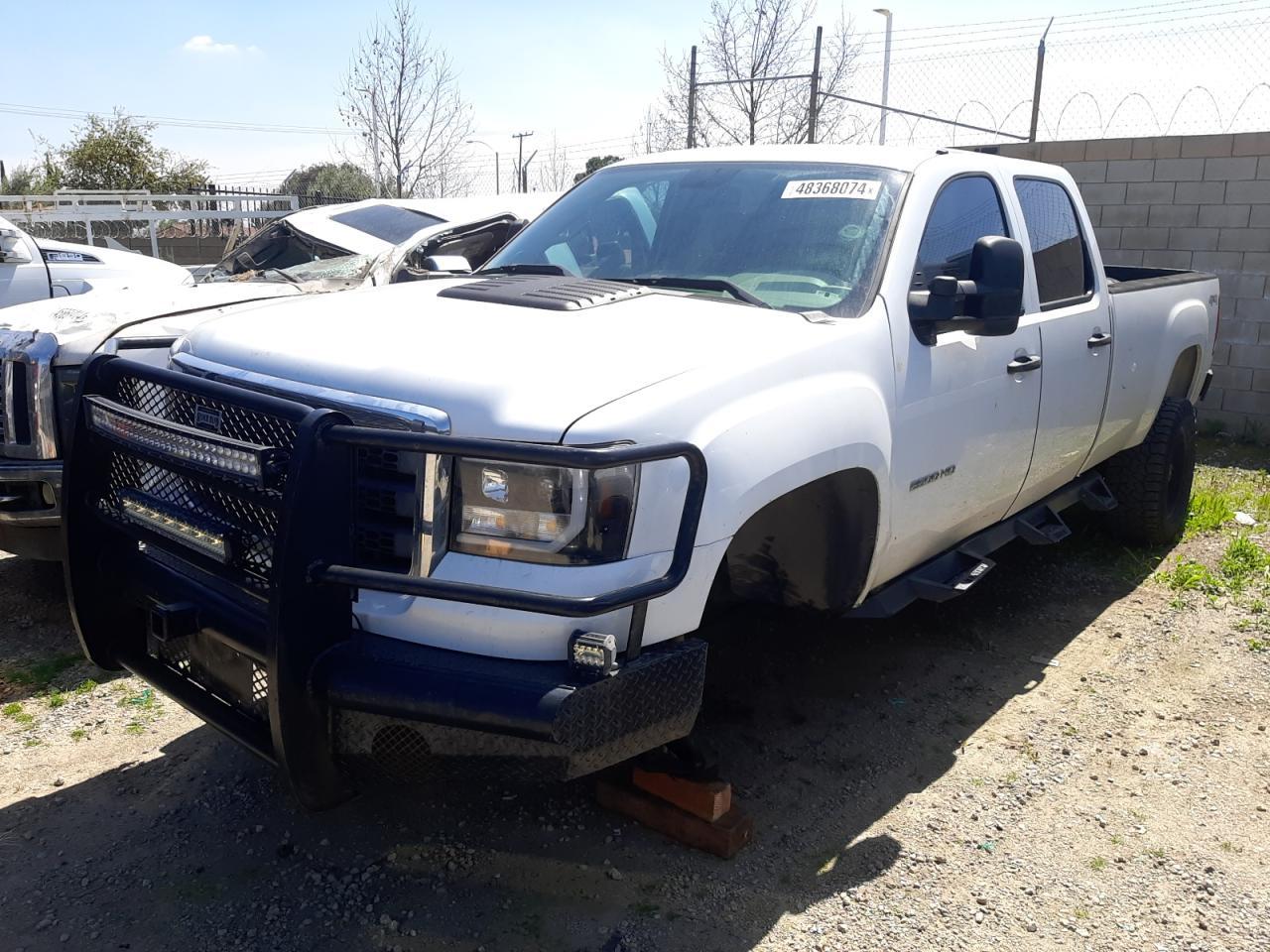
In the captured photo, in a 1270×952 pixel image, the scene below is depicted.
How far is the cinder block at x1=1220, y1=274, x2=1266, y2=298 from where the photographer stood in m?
9.17

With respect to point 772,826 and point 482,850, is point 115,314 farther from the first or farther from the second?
point 772,826

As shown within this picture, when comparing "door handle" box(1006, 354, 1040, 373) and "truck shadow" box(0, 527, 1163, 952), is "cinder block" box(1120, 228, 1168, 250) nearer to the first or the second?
"door handle" box(1006, 354, 1040, 373)

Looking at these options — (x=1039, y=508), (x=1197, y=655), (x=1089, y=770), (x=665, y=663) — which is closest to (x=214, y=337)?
(x=665, y=663)

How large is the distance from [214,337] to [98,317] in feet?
6.19

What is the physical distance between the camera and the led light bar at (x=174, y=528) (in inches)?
109

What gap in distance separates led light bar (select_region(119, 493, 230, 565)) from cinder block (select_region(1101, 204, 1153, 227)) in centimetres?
903

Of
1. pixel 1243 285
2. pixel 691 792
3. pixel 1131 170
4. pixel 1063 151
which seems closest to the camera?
pixel 691 792

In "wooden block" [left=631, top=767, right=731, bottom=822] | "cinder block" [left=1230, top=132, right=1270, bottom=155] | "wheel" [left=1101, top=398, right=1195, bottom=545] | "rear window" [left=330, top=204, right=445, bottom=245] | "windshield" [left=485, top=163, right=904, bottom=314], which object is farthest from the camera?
"cinder block" [left=1230, top=132, right=1270, bottom=155]

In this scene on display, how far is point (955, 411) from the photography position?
146 inches

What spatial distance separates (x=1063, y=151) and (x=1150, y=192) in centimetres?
91

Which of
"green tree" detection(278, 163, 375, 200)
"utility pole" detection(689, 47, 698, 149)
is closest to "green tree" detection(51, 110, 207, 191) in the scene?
"green tree" detection(278, 163, 375, 200)

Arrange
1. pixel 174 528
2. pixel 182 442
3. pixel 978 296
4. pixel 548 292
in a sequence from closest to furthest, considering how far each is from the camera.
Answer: pixel 182 442, pixel 174 528, pixel 548 292, pixel 978 296

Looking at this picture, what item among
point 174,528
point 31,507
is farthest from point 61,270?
point 174,528

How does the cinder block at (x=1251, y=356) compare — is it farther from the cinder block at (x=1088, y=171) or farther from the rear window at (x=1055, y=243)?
the rear window at (x=1055, y=243)
